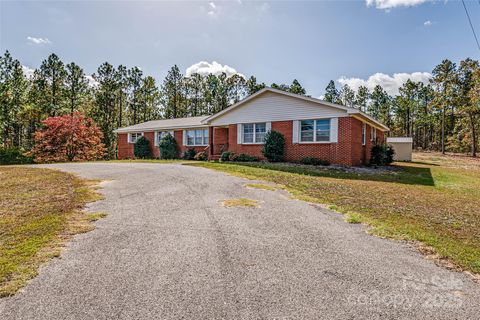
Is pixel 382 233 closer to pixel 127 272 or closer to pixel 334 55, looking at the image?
pixel 127 272

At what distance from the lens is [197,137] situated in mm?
23453

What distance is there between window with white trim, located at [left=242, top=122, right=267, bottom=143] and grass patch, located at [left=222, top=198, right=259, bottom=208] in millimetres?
11841

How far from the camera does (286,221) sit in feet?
16.6

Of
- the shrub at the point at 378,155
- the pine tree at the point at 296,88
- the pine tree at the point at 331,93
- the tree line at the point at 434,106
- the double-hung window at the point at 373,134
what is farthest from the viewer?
the pine tree at the point at 331,93

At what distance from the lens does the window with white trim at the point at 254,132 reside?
18516mm

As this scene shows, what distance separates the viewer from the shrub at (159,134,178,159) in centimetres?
2361

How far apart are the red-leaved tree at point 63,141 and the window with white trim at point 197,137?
30.9 feet

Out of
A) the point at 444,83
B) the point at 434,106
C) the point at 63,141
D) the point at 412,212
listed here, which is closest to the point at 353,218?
the point at 412,212

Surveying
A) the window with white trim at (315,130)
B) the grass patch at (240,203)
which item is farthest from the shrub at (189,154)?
the grass patch at (240,203)

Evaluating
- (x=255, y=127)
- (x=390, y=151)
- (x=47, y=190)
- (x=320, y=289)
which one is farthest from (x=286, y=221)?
(x=390, y=151)

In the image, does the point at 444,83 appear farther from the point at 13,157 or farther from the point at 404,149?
the point at 13,157

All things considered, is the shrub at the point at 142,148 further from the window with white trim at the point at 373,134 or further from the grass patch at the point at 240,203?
the grass patch at the point at 240,203

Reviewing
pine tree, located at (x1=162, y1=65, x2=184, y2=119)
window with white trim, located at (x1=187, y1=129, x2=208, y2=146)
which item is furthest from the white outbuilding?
pine tree, located at (x1=162, y1=65, x2=184, y2=119)

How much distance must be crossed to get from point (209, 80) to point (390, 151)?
3300 cm
